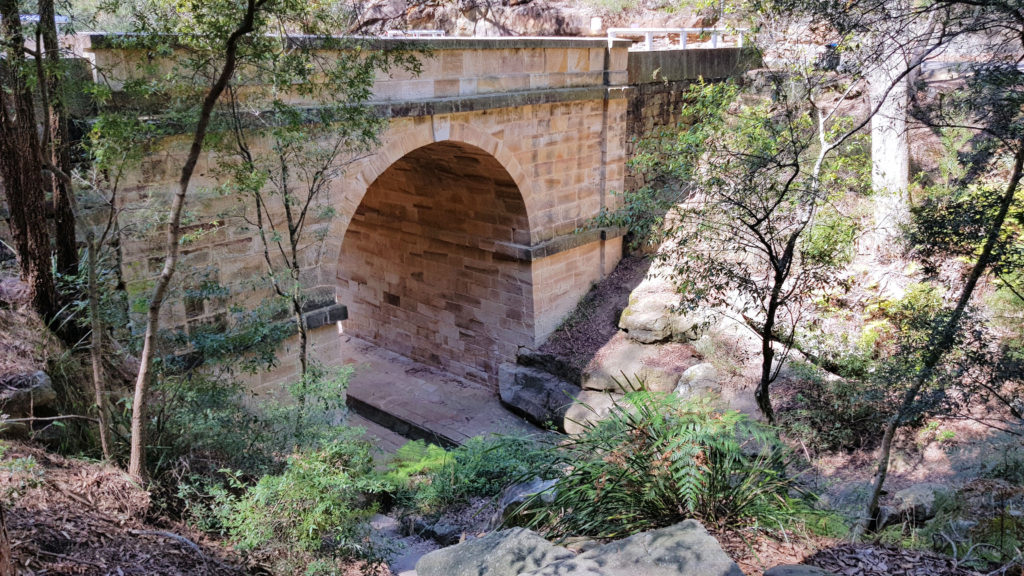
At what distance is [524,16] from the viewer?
59.8ft

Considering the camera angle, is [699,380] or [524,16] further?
[524,16]

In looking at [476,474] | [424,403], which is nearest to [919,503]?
[476,474]

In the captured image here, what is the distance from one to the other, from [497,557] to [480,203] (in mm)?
7958

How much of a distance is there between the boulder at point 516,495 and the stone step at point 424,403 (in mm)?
4729

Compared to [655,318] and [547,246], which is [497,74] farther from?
[655,318]

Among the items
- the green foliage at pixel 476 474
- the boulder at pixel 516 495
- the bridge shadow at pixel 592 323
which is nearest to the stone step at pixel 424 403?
the bridge shadow at pixel 592 323

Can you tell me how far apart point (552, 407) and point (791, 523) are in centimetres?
680

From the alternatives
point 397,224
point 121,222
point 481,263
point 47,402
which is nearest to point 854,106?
point 481,263

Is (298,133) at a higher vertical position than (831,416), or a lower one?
higher

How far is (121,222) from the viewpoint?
21.2ft

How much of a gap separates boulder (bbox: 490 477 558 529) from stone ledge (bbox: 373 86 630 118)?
467 centimetres

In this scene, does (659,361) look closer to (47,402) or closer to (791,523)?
(791,523)

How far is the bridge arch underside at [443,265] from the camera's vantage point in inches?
426

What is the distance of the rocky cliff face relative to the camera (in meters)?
16.9
